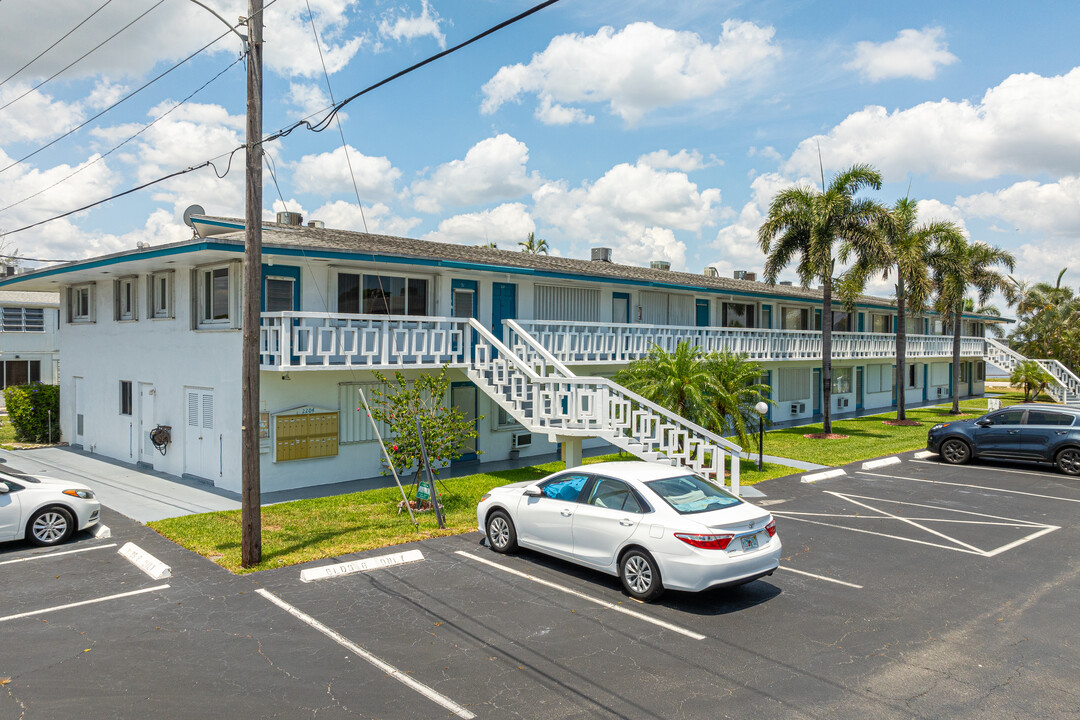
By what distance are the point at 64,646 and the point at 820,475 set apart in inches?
608

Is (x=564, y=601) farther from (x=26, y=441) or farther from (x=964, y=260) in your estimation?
(x=964, y=260)

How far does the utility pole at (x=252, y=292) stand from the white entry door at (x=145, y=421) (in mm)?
9824

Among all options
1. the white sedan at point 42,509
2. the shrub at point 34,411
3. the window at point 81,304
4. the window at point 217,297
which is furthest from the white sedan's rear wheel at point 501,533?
the shrub at point 34,411

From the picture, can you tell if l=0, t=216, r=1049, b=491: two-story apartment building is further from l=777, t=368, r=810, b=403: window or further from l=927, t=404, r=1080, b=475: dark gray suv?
l=777, t=368, r=810, b=403: window

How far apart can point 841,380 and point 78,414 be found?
31.1 meters

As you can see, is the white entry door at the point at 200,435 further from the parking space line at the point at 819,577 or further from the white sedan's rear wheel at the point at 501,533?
the parking space line at the point at 819,577

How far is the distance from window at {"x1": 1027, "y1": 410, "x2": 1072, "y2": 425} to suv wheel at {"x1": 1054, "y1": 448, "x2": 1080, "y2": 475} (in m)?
0.82

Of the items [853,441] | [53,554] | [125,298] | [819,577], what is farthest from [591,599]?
[853,441]

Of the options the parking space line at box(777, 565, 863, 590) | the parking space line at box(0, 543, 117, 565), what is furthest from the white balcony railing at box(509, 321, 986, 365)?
the parking space line at box(0, 543, 117, 565)

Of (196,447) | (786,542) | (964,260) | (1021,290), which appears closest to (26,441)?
(196,447)

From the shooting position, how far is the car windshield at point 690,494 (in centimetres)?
850

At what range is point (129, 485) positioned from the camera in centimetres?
1579

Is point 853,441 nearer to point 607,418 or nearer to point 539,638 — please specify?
point 607,418

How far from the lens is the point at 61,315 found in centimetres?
2309
